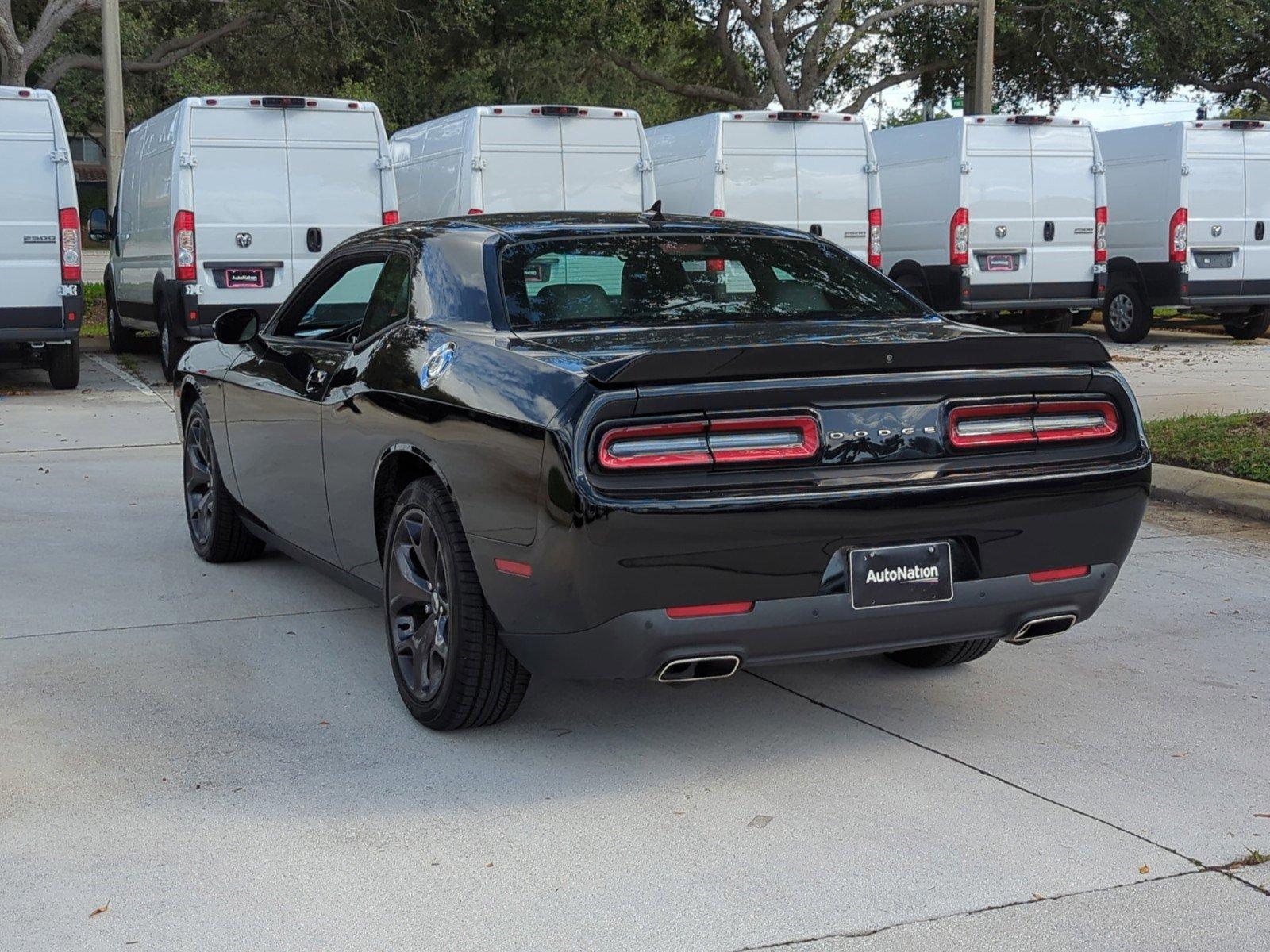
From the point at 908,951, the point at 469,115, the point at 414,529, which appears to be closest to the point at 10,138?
the point at 469,115

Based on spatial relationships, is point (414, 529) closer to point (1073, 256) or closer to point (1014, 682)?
point (1014, 682)

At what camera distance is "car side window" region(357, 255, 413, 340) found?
17.4 ft

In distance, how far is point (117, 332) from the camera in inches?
694

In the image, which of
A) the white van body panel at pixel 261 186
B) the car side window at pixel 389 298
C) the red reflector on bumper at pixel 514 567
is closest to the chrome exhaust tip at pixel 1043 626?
the red reflector on bumper at pixel 514 567

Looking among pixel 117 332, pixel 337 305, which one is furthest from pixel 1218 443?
pixel 117 332

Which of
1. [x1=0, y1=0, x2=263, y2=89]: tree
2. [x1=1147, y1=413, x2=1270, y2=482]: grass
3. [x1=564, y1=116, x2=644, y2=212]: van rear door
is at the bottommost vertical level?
[x1=1147, y1=413, x2=1270, y2=482]: grass

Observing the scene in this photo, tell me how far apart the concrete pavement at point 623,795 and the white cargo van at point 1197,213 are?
13067 millimetres

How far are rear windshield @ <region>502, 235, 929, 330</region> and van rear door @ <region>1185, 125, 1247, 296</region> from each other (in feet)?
46.5

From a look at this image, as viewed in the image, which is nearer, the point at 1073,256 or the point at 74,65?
the point at 1073,256

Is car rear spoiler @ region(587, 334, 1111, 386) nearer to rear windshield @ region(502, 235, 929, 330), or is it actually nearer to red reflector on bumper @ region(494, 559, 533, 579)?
red reflector on bumper @ region(494, 559, 533, 579)

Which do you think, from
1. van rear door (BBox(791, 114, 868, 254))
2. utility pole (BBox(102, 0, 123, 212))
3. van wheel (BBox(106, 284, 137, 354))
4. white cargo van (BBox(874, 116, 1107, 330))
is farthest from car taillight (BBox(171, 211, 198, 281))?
white cargo van (BBox(874, 116, 1107, 330))

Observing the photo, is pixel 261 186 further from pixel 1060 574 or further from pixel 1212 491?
pixel 1060 574

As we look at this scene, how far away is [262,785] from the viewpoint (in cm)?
434

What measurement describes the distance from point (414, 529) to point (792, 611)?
127 cm
